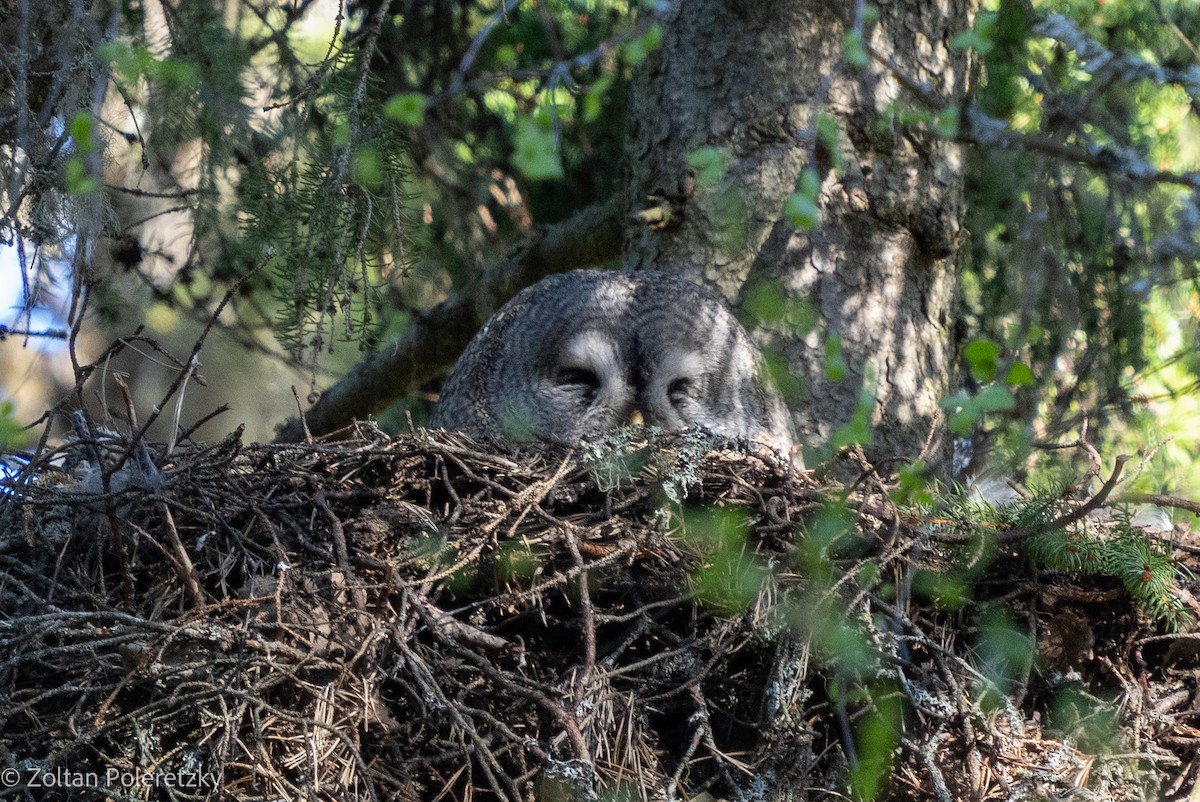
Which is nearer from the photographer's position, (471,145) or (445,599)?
(445,599)

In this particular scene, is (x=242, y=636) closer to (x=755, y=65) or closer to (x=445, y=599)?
(x=445, y=599)

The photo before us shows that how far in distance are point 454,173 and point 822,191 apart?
1.68m

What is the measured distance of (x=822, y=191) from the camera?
3.80 m

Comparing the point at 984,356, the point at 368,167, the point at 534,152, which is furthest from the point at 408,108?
the point at 984,356

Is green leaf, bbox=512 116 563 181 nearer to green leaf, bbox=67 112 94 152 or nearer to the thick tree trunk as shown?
green leaf, bbox=67 112 94 152

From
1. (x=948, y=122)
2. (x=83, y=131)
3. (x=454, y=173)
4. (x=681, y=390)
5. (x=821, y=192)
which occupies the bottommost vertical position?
(x=681, y=390)

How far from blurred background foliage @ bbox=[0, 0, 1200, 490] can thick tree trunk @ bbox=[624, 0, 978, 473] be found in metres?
0.16

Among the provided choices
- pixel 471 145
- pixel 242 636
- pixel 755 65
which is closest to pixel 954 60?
pixel 755 65

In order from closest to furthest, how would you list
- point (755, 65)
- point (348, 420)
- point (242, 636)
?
1. point (242, 636)
2. point (755, 65)
3. point (348, 420)

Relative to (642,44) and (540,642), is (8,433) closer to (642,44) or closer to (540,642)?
(540,642)

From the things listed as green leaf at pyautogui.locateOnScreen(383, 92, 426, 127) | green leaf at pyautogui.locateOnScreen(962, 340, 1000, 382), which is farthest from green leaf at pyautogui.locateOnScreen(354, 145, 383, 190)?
green leaf at pyautogui.locateOnScreen(962, 340, 1000, 382)

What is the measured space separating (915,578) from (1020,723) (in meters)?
0.35

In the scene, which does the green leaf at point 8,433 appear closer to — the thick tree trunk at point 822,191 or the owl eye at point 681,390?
the owl eye at point 681,390

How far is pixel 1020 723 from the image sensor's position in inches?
94.7
